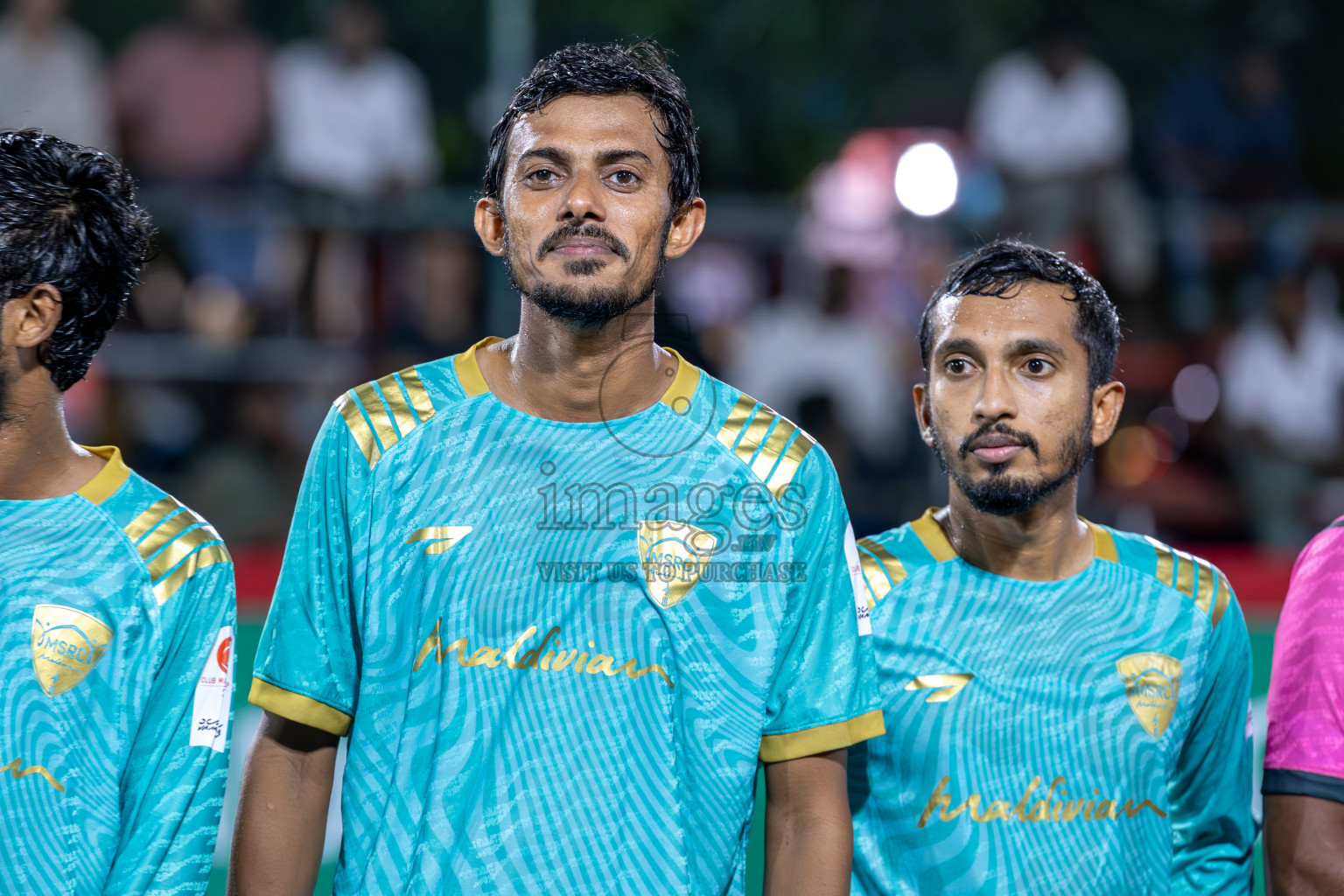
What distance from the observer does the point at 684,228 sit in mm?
2531

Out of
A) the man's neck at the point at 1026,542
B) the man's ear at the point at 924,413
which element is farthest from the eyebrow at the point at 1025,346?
the man's neck at the point at 1026,542

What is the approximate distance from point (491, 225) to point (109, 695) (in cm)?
96

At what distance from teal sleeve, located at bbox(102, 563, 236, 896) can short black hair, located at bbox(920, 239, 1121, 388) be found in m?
1.45

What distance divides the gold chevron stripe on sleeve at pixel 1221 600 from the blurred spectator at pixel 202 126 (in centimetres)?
501

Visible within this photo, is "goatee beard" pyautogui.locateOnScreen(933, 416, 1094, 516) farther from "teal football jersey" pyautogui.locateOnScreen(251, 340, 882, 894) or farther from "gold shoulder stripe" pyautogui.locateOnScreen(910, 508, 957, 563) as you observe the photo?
"teal football jersey" pyautogui.locateOnScreen(251, 340, 882, 894)

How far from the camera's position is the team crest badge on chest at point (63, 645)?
2297 mm

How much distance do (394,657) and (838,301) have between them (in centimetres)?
527

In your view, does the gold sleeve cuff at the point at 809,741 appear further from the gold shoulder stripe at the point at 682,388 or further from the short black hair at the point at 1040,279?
the short black hair at the point at 1040,279

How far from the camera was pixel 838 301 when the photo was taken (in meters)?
7.34

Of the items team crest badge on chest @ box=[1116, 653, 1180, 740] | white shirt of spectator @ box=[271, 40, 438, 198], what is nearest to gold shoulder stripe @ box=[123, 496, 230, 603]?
team crest badge on chest @ box=[1116, 653, 1180, 740]

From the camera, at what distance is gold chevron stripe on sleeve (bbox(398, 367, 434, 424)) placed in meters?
2.42

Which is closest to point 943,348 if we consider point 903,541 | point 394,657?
point 903,541

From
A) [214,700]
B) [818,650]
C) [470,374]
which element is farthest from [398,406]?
[818,650]

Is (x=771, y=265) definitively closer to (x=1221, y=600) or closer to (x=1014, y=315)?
(x=1014, y=315)
